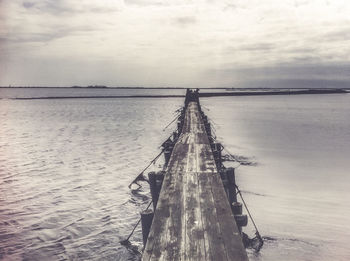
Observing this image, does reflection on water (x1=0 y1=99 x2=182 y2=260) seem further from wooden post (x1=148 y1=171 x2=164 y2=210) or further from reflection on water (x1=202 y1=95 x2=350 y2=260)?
reflection on water (x1=202 y1=95 x2=350 y2=260)

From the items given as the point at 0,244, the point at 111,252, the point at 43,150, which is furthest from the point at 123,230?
the point at 43,150

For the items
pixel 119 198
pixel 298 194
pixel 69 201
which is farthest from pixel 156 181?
pixel 298 194

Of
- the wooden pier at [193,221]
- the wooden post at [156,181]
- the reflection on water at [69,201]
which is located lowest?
the reflection on water at [69,201]

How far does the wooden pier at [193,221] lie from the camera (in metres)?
3.63

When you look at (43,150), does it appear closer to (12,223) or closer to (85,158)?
(85,158)

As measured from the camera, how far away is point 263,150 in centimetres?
2062

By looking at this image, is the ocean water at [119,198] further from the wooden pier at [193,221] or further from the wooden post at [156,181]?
the wooden pier at [193,221]

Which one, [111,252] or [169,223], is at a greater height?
[169,223]

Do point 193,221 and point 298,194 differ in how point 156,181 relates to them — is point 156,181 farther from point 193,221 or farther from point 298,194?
point 298,194

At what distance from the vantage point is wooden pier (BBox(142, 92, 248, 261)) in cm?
363

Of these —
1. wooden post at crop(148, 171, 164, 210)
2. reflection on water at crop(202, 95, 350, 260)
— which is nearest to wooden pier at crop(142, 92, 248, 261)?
wooden post at crop(148, 171, 164, 210)

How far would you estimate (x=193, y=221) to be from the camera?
177 inches

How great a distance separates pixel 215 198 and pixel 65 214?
248 inches

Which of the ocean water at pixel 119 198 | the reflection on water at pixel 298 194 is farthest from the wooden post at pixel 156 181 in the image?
the reflection on water at pixel 298 194
